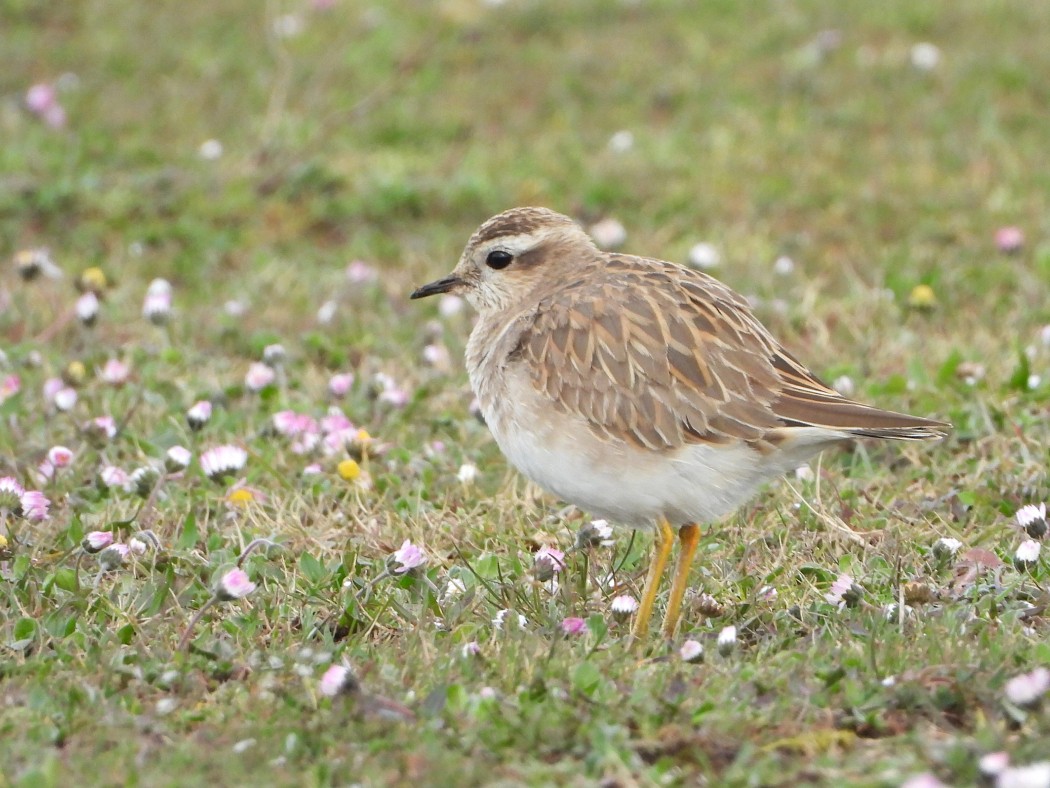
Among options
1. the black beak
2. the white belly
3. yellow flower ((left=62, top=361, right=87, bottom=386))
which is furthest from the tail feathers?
yellow flower ((left=62, top=361, right=87, bottom=386))

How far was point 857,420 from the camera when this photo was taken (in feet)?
17.3

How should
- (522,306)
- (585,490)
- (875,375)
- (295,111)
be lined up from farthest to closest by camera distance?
1. (295,111)
2. (875,375)
3. (522,306)
4. (585,490)

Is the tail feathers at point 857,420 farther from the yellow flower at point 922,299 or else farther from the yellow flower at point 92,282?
the yellow flower at point 92,282

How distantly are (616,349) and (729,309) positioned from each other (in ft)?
1.76

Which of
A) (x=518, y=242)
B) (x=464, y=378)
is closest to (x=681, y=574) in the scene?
(x=518, y=242)

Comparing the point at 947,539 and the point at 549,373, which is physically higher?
the point at 549,373

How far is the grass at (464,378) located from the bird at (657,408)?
1.33ft

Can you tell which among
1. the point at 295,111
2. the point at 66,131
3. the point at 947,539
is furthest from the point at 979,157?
the point at 66,131

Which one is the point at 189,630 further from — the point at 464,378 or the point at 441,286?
the point at 464,378

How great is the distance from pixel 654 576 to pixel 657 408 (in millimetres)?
602

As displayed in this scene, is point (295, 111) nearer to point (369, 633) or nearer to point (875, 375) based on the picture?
point (875, 375)

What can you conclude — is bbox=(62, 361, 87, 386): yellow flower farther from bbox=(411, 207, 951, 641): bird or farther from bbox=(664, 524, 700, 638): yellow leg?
bbox=(664, 524, 700, 638): yellow leg

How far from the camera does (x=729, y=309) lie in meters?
5.93

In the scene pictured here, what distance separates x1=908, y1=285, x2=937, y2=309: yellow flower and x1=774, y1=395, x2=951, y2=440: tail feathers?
3.35m
